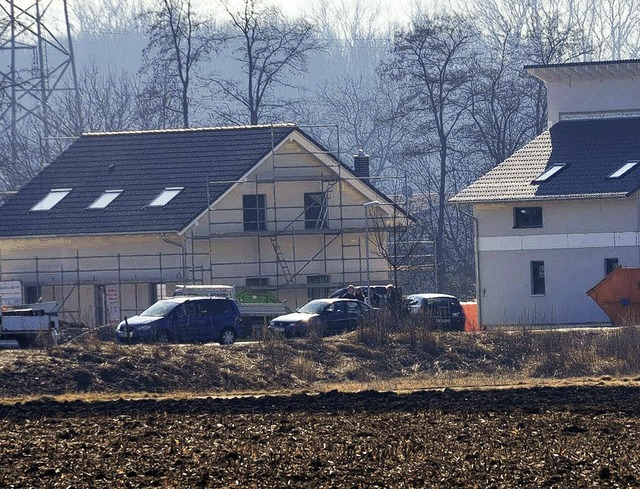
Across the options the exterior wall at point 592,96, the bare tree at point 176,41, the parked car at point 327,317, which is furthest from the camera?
the bare tree at point 176,41

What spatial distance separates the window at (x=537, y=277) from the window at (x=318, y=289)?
290 inches

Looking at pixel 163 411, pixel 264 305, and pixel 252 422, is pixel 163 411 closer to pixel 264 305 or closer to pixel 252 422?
pixel 252 422

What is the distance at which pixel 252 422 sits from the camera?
23.1 m

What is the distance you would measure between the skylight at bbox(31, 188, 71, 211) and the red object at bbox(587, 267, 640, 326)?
773 inches

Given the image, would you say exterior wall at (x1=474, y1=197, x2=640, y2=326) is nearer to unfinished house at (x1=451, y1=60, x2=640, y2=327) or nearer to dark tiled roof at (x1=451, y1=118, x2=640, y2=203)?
unfinished house at (x1=451, y1=60, x2=640, y2=327)

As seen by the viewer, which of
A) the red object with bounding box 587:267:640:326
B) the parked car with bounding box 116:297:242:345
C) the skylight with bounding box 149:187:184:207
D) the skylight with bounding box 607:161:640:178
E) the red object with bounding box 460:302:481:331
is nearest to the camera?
the parked car with bounding box 116:297:242:345

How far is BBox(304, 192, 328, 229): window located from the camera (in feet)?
184

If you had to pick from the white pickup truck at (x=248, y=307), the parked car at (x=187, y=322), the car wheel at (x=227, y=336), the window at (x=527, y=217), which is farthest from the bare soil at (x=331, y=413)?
the window at (x=527, y=217)

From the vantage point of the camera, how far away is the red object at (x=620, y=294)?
45688mm

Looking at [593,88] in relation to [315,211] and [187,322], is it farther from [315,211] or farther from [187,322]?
[187,322]

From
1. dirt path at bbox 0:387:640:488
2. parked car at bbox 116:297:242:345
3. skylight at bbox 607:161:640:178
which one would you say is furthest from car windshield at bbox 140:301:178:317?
skylight at bbox 607:161:640:178

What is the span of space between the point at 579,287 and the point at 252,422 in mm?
30104

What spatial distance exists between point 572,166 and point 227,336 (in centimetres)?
1669

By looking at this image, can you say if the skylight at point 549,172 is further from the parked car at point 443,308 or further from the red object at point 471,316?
the parked car at point 443,308
